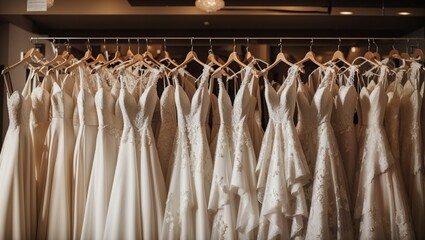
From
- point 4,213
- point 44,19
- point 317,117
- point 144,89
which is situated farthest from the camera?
point 44,19

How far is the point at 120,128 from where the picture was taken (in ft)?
5.87

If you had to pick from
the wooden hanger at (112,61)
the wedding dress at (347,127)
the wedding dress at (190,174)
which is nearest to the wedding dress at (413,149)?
the wedding dress at (347,127)

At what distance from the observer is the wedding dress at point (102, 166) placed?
1656 mm

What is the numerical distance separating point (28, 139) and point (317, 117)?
46.5 inches

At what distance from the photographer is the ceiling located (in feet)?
7.32

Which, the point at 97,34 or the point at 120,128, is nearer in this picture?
the point at 120,128

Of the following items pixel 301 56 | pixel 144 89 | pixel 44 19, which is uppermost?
pixel 44 19

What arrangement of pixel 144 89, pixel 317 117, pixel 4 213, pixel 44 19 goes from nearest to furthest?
1. pixel 4 213
2. pixel 317 117
3. pixel 144 89
4. pixel 44 19

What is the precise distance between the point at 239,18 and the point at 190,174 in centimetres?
100

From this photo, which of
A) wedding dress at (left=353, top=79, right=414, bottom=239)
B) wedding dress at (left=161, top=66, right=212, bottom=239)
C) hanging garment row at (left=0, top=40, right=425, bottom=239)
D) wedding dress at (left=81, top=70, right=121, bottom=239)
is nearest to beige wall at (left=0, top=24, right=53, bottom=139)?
hanging garment row at (left=0, top=40, right=425, bottom=239)

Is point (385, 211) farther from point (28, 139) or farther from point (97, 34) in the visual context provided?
point (97, 34)

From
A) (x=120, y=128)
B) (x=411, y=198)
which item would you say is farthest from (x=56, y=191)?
(x=411, y=198)

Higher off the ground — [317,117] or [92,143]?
[317,117]

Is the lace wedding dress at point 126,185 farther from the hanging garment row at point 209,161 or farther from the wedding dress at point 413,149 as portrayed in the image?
the wedding dress at point 413,149
